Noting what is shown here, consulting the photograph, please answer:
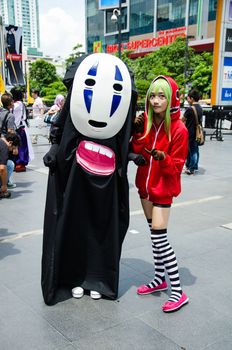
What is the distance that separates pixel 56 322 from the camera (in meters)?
2.79

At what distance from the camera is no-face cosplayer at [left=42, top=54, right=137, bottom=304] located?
277 cm

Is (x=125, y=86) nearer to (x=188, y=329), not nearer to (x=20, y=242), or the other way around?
(x=188, y=329)

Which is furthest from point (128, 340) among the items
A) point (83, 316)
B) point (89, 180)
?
point (89, 180)

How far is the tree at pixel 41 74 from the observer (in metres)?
51.7

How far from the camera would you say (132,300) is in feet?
10.3

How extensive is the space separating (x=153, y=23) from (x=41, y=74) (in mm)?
22958

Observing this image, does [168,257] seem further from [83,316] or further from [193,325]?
[83,316]

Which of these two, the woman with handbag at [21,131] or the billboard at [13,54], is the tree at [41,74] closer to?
the billboard at [13,54]

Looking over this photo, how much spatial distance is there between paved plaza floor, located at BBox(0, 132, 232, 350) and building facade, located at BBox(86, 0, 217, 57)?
43891 mm

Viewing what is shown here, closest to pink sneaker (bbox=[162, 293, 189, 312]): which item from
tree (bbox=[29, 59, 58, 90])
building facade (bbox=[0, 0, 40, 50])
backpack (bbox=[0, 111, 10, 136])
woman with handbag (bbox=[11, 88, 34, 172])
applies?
backpack (bbox=[0, 111, 10, 136])

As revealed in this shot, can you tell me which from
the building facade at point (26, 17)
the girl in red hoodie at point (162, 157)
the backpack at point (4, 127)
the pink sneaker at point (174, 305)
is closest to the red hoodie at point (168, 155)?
the girl in red hoodie at point (162, 157)

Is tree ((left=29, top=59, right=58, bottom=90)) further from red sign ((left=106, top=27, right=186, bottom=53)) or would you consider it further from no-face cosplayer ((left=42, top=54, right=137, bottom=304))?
no-face cosplayer ((left=42, top=54, right=137, bottom=304))

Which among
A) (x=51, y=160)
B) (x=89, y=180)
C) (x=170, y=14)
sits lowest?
(x=89, y=180)

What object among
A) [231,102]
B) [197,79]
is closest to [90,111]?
[231,102]
